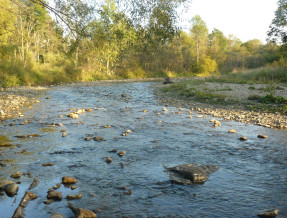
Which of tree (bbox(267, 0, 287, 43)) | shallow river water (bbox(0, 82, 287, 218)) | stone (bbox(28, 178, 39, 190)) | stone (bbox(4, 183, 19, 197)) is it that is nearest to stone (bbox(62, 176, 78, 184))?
shallow river water (bbox(0, 82, 287, 218))

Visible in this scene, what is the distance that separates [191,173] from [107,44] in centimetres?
460

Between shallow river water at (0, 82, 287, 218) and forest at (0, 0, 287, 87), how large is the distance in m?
2.53

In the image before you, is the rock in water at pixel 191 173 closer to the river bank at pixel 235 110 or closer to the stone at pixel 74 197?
the stone at pixel 74 197

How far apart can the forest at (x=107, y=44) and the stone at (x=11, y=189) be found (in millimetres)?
3924

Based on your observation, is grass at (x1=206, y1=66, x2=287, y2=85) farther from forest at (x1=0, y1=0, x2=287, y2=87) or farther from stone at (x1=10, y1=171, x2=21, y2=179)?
stone at (x1=10, y1=171, x2=21, y2=179)

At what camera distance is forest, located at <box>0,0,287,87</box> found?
6.39 metres

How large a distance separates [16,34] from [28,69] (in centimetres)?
524

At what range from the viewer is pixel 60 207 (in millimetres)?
3738

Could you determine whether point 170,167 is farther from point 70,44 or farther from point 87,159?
point 70,44

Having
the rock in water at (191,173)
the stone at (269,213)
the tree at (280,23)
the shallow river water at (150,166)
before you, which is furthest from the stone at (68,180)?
the tree at (280,23)

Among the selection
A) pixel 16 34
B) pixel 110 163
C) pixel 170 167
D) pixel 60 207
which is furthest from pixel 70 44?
pixel 16 34

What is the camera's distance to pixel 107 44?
762 cm

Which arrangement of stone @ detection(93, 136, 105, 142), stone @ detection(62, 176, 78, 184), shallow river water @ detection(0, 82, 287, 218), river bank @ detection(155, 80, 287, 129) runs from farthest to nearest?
river bank @ detection(155, 80, 287, 129) → stone @ detection(93, 136, 105, 142) → stone @ detection(62, 176, 78, 184) → shallow river water @ detection(0, 82, 287, 218)

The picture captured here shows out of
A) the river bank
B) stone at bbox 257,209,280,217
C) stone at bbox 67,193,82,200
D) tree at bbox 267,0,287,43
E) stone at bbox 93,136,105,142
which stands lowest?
stone at bbox 67,193,82,200
